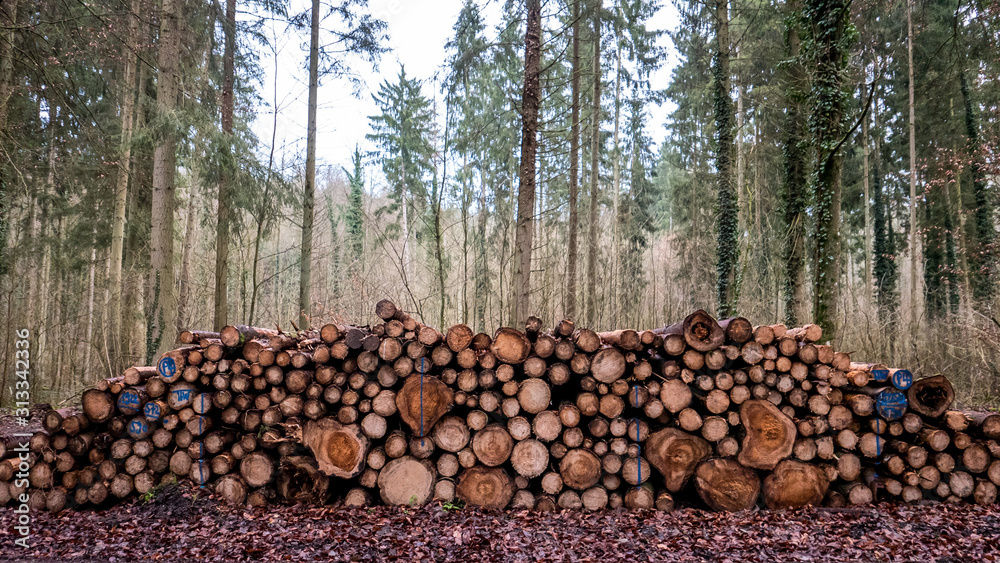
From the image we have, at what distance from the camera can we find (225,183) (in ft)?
27.9

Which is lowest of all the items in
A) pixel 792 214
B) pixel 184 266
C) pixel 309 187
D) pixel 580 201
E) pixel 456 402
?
pixel 456 402

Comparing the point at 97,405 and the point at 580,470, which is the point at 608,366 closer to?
the point at 580,470

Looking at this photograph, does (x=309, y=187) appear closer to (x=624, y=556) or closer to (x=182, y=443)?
(x=182, y=443)

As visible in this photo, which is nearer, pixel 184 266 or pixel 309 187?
pixel 309 187

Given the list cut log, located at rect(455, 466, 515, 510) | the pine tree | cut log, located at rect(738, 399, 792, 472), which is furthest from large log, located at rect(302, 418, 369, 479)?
the pine tree

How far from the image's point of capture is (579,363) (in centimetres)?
389

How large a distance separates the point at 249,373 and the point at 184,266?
10055mm

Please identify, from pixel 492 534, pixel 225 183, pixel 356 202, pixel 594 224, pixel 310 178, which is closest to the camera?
pixel 492 534

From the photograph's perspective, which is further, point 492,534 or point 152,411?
point 152,411

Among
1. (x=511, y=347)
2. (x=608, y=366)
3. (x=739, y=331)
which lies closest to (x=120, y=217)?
(x=511, y=347)

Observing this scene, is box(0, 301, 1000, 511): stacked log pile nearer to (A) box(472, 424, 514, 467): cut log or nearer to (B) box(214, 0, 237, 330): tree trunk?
(A) box(472, 424, 514, 467): cut log

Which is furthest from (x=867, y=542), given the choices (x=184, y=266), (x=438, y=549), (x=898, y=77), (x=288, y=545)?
(x=898, y=77)

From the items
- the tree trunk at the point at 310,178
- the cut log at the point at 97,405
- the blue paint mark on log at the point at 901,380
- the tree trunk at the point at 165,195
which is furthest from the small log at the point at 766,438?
the tree trunk at the point at 310,178

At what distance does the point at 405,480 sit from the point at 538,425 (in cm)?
117
